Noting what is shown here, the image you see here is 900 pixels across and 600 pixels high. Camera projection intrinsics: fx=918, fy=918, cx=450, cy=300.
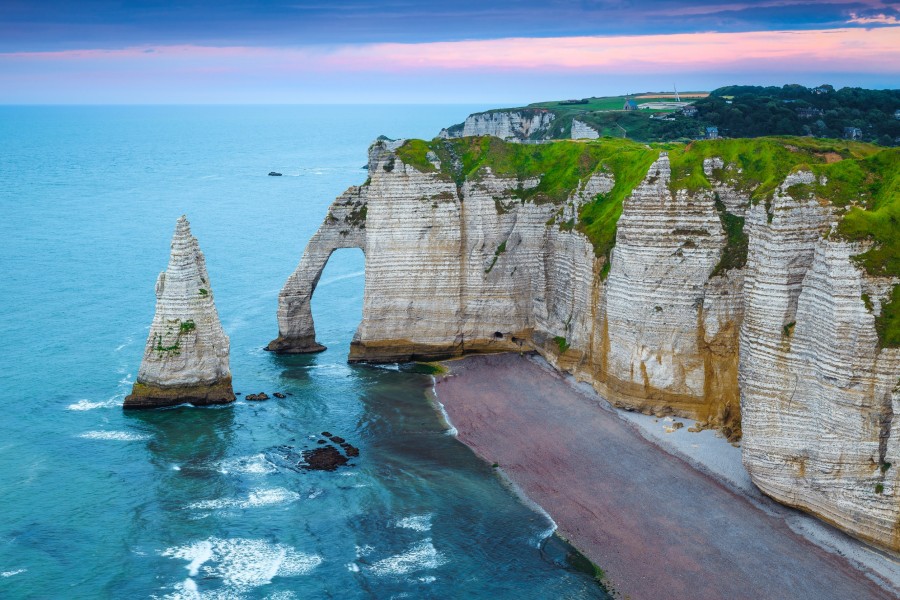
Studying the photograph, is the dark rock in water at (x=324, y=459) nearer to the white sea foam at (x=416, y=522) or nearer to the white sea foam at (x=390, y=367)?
the white sea foam at (x=416, y=522)

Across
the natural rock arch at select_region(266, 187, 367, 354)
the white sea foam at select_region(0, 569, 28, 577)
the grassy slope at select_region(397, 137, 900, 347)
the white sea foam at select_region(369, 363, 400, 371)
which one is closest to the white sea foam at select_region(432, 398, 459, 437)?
the white sea foam at select_region(369, 363, 400, 371)

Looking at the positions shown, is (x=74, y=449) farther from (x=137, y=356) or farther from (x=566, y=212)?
(x=566, y=212)

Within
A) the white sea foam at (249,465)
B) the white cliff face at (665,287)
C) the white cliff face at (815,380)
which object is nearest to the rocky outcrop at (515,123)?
the white cliff face at (665,287)

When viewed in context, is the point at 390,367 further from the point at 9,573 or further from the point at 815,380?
the point at 815,380

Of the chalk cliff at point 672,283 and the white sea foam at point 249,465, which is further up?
the chalk cliff at point 672,283

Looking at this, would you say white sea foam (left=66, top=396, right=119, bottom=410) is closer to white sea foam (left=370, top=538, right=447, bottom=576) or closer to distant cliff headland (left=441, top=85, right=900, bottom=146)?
white sea foam (left=370, top=538, right=447, bottom=576)

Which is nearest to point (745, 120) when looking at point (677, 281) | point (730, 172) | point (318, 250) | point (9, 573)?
point (730, 172)

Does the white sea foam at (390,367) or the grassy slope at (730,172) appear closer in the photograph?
the grassy slope at (730,172)
